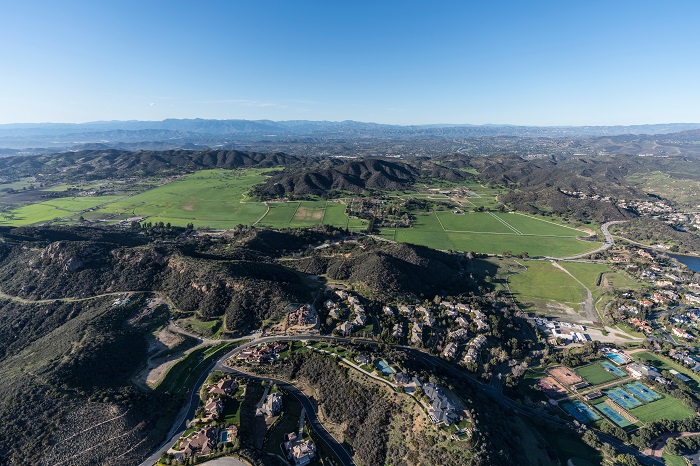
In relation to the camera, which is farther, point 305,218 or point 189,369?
point 305,218

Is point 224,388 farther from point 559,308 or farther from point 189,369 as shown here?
point 559,308

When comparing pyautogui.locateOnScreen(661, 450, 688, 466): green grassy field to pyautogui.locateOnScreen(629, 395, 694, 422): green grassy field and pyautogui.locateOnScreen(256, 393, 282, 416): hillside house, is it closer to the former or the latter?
pyautogui.locateOnScreen(629, 395, 694, 422): green grassy field

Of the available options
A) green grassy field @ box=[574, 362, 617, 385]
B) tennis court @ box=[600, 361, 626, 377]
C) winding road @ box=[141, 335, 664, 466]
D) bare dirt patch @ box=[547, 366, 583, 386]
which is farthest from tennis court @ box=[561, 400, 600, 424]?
tennis court @ box=[600, 361, 626, 377]

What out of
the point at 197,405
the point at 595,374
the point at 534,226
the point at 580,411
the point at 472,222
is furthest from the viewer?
the point at 472,222

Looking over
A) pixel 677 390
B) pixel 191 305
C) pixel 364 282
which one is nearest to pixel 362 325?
pixel 364 282

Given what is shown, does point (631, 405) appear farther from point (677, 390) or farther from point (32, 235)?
point (32, 235)

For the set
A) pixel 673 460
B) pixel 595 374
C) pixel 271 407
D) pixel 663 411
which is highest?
pixel 271 407

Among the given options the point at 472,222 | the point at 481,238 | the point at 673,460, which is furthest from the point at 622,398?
the point at 472,222
